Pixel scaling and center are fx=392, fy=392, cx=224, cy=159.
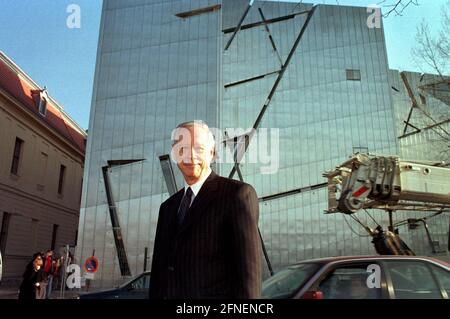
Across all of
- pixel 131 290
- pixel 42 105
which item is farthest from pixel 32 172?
pixel 131 290

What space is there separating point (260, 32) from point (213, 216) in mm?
16973

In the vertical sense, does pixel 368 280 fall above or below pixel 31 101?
below

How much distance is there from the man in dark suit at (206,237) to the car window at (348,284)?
2572mm

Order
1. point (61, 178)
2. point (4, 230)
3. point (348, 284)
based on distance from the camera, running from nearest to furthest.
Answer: point (348, 284)
point (4, 230)
point (61, 178)

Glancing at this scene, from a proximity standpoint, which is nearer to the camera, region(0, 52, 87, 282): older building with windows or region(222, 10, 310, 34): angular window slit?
region(222, 10, 310, 34): angular window slit

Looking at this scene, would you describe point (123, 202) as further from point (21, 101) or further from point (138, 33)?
point (21, 101)

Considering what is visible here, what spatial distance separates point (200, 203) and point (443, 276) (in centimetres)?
359

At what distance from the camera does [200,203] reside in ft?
6.08

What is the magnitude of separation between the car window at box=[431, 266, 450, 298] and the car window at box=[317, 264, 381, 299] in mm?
746

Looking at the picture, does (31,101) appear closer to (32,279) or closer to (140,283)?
(32,279)

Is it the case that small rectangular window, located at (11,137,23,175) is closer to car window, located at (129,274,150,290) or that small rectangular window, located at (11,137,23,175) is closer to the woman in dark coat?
the woman in dark coat

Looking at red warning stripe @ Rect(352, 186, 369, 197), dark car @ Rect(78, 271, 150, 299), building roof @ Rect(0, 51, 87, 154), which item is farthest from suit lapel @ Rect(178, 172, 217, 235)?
building roof @ Rect(0, 51, 87, 154)

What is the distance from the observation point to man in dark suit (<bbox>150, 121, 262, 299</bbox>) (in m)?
1.68
